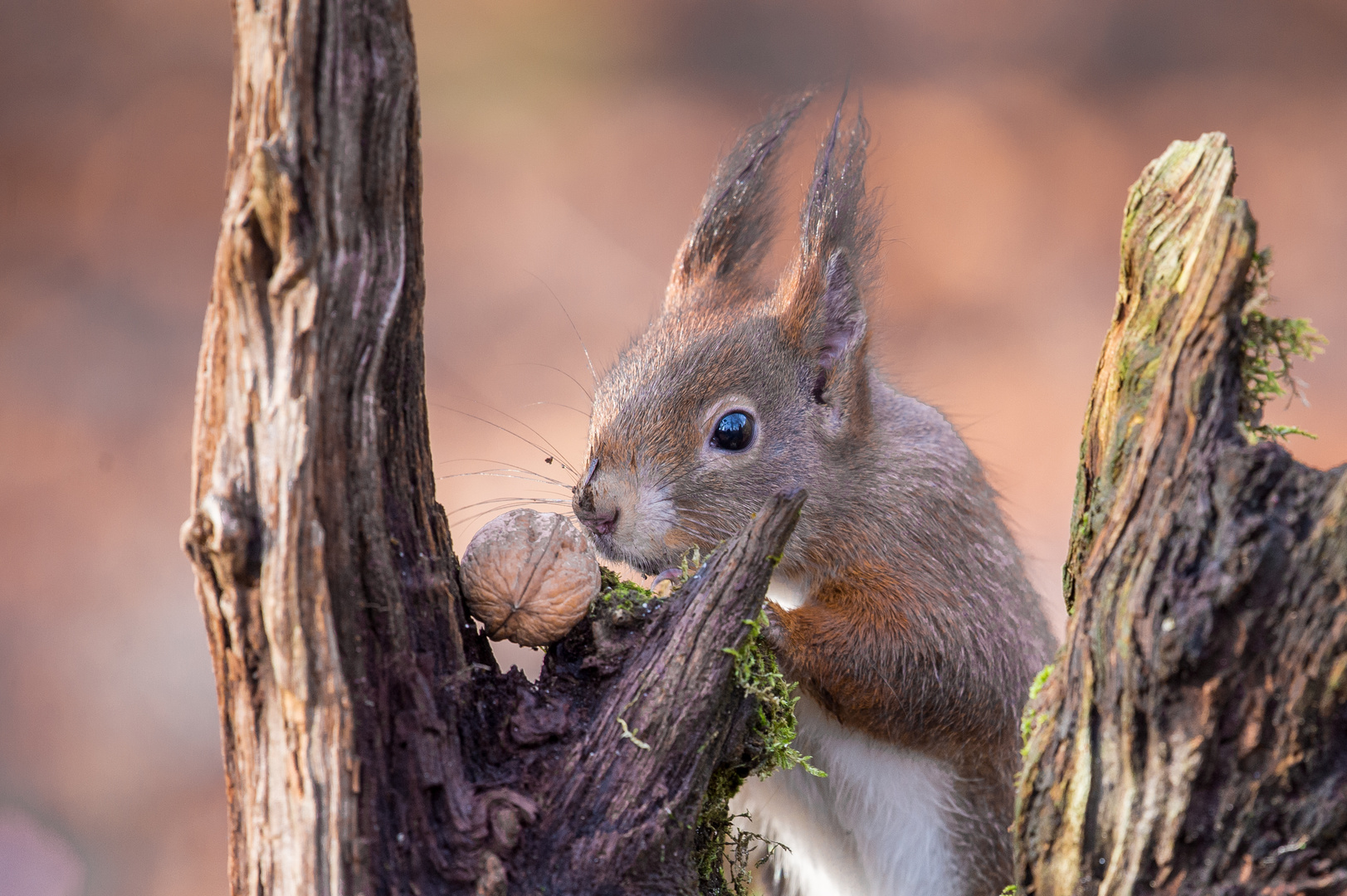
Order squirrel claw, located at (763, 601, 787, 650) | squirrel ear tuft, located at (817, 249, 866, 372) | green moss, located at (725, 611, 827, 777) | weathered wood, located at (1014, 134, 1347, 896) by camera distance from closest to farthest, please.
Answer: weathered wood, located at (1014, 134, 1347, 896) → green moss, located at (725, 611, 827, 777) → squirrel claw, located at (763, 601, 787, 650) → squirrel ear tuft, located at (817, 249, 866, 372)

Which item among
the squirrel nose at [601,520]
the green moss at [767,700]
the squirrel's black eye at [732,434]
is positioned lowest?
the green moss at [767,700]

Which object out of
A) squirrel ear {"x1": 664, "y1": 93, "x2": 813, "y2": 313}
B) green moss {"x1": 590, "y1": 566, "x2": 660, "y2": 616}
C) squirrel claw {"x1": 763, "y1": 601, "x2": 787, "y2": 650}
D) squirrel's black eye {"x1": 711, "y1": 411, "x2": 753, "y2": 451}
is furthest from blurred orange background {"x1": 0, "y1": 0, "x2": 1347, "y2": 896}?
green moss {"x1": 590, "y1": 566, "x2": 660, "y2": 616}

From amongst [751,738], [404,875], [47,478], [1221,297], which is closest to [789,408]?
[751,738]

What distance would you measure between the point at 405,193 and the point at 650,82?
9.20 ft

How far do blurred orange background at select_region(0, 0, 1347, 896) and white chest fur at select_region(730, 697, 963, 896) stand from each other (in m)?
1.35

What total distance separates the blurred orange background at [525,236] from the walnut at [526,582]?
166 centimetres

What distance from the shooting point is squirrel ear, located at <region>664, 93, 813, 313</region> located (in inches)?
66.5

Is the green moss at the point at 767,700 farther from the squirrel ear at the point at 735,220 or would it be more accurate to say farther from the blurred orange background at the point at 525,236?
the blurred orange background at the point at 525,236

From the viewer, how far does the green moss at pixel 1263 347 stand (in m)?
0.85

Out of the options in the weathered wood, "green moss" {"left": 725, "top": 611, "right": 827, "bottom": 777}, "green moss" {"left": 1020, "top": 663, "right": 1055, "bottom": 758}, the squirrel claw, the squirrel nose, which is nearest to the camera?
the weathered wood

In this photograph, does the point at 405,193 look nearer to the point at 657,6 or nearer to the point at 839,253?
the point at 839,253

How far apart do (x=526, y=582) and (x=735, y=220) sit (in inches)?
35.2

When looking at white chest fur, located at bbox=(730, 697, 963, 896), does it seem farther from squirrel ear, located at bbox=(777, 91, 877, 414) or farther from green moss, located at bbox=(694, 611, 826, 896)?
squirrel ear, located at bbox=(777, 91, 877, 414)

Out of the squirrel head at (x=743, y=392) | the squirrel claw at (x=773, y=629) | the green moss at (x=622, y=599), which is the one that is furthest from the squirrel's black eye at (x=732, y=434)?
the green moss at (x=622, y=599)
